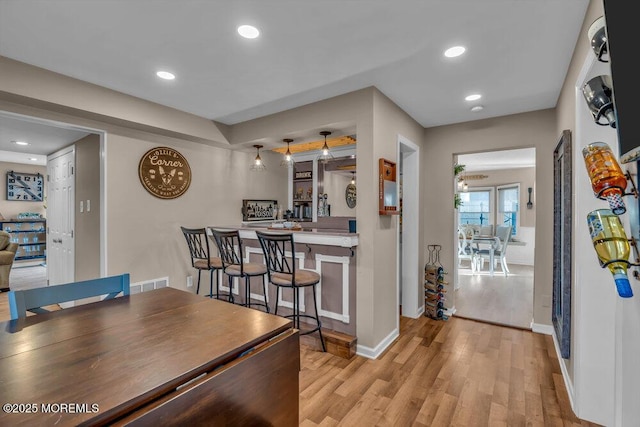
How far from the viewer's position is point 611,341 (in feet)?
5.83

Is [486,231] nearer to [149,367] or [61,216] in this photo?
[149,367]

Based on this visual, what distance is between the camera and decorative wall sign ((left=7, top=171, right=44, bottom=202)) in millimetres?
6910

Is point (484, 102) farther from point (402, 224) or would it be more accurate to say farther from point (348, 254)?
point (348, 254)

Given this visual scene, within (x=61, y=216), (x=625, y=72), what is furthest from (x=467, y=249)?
(x=61, y=216)

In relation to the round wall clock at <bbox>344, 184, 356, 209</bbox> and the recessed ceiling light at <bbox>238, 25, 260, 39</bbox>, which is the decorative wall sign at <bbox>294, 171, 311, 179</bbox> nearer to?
the round wall clock at <bbox>344, 184, 356, 209</bbox>

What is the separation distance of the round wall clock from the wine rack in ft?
7.24

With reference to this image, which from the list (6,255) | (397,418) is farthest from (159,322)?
(6,255)

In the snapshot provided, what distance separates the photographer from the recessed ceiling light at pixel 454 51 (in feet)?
6.83

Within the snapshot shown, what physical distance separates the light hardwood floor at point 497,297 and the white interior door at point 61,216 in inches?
221

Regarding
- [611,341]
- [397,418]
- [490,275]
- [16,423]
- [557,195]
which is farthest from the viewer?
[490,275]

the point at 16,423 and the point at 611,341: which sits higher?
the point at 16,423

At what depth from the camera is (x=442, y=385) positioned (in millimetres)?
2281

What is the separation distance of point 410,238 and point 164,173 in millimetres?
3224

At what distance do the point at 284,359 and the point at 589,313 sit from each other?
197 centimetres
